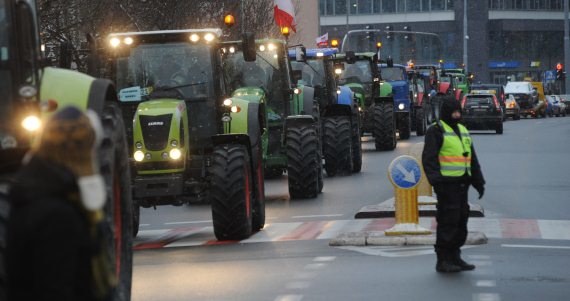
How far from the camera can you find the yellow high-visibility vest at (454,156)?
582 inches

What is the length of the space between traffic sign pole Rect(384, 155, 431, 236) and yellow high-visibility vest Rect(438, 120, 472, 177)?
2.53m

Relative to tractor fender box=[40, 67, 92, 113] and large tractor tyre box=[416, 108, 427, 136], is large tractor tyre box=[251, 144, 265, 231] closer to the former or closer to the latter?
tractor fender box=[40, 67, 92, 113]

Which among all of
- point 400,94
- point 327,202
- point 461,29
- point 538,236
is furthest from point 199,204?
point 461,29

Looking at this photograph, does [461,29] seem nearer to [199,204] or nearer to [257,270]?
[199,204]

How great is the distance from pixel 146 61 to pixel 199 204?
25.3 ft

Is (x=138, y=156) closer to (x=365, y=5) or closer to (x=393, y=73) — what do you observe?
(x=393, y=73)

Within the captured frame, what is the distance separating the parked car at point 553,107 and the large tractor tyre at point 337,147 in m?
62.9

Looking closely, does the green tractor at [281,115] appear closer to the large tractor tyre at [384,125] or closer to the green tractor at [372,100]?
the large tractor tyre at [384,125]

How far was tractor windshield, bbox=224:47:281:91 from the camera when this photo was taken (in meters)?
25.6

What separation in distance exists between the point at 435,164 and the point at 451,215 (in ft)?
1.75

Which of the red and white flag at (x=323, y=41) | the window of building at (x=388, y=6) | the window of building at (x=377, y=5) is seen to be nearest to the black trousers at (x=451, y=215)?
the red and white flag at (x=323, y=41)

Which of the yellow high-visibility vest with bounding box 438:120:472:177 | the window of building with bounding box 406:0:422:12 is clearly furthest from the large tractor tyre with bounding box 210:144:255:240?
the window of building with bounding box 406:0:422:12

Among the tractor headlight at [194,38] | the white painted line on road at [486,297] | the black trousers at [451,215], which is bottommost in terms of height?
the white painted line on road at [486,297]

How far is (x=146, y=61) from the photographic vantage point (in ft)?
61.3
